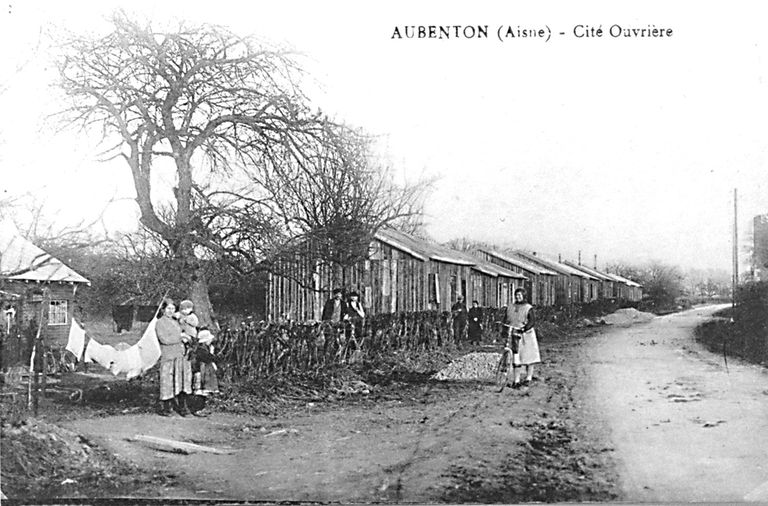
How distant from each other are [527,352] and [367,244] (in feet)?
2.75

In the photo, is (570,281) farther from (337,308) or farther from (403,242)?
(337,308)

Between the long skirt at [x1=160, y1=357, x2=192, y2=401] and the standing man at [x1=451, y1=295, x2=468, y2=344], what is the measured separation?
1169 millimetres

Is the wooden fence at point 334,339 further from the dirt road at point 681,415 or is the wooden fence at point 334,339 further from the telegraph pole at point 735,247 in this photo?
the telegraph pole at point 735,247

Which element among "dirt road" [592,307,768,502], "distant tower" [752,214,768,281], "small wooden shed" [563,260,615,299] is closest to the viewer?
"dirt road" [592,307,768,502]

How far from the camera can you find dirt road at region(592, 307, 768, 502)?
9.12 feet

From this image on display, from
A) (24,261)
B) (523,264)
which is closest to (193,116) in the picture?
(24,261)

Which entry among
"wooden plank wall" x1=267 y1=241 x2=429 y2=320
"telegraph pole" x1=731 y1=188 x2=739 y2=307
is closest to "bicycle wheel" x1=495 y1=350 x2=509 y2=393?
"wooden plank wall" x1=267 y1=241 x2=429 y2=320

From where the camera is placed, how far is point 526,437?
285cm

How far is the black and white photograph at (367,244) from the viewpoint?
2904mm

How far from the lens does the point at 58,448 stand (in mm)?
2979

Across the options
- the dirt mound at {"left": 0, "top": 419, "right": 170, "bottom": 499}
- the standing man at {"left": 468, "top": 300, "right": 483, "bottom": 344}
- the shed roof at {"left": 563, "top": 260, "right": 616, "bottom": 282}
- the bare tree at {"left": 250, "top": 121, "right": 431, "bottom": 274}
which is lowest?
the dirt mound at {"left": 0, "top": 419, "right": 170, "bottom": 499}

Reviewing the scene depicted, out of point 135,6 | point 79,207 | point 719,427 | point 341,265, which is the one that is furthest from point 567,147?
point 79,207

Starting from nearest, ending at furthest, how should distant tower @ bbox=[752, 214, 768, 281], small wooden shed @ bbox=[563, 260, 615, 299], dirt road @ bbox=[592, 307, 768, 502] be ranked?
dirt road @ bbox=[592, 307, 768, 502] < distant tower @ bbox=[752, 214, 768, 281] < small wooden shed @ bbox=[563, 260, 615, 299]

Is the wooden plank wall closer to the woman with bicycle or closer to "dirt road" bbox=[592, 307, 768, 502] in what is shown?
the woman with bicycle
